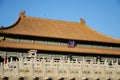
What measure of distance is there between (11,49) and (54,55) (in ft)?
17.0

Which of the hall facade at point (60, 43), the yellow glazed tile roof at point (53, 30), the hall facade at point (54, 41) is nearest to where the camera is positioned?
the hall facade at point (60, 43)

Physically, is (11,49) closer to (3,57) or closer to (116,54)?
(3,57)

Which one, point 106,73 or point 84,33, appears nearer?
point 106,73

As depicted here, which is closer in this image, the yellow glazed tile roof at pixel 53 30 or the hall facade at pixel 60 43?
the hall facade at pixel 60 43

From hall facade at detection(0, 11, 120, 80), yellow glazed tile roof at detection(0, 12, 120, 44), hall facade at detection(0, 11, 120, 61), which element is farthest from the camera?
yellow glazed tile roof at detection(0, 12, 120, 44)

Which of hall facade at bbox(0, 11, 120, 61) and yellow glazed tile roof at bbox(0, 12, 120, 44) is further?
yellow glazed tile roof at bbox(0, 12, 120, 44)

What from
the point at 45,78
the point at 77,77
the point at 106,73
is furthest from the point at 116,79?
the point at 45,78

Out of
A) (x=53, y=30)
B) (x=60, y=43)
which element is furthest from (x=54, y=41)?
(x=53, y=30)

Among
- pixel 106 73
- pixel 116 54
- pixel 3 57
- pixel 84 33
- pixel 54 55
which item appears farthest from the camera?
pixel 84 33

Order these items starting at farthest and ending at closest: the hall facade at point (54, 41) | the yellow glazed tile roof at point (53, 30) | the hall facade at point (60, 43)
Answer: the yellow glazed tile roof at point (53, 30) → the hall facade at point (54, 41) → the hall facade at point (60, 43)

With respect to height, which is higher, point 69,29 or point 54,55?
point 69,29

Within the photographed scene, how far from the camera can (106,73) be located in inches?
736

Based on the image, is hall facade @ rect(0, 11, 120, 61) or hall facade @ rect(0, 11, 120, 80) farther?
hall facade @ rect(0, 11, 120, 61)

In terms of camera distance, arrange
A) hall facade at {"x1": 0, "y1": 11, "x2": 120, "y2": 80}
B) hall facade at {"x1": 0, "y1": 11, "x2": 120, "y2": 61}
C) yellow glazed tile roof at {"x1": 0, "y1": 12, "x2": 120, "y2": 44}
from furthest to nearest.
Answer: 1. yellow glazed tile roof at {"x1": 0, "y1": 12, "x2": 120, "y2": 44}
2. hall facade at {"x1": 0, "y1": 11, "x2": 120, "y2": 61}
3. hall facade at {"x1": 0, "y1": 11, "x2": 120, "y2": 80}
